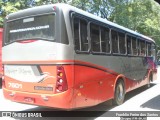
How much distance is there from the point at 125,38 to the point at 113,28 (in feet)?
4.51

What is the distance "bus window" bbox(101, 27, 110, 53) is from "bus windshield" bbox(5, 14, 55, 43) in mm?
2165

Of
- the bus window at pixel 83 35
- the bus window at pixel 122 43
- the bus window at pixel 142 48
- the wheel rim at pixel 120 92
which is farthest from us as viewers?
the bus window at pixel 142 48

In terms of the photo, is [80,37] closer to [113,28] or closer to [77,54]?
[77,54]

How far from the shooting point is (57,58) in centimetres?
700

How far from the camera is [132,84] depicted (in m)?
12.0

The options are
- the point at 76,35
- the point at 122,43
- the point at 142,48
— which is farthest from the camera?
the point at 142,48

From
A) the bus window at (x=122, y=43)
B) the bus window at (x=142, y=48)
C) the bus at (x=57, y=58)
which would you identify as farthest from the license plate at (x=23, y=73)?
the bus window at (x=142, y=48)

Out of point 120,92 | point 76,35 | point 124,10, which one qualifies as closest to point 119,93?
point 120,92

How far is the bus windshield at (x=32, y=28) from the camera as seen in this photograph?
729cm

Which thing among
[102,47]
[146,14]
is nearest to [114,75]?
[102,47]

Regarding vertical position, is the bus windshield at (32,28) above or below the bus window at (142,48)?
above

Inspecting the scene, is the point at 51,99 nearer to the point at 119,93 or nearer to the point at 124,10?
the point at 119,93

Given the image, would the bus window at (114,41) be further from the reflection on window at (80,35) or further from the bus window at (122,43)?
the reflection on window at (80,35)

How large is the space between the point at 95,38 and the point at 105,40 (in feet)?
2.59
